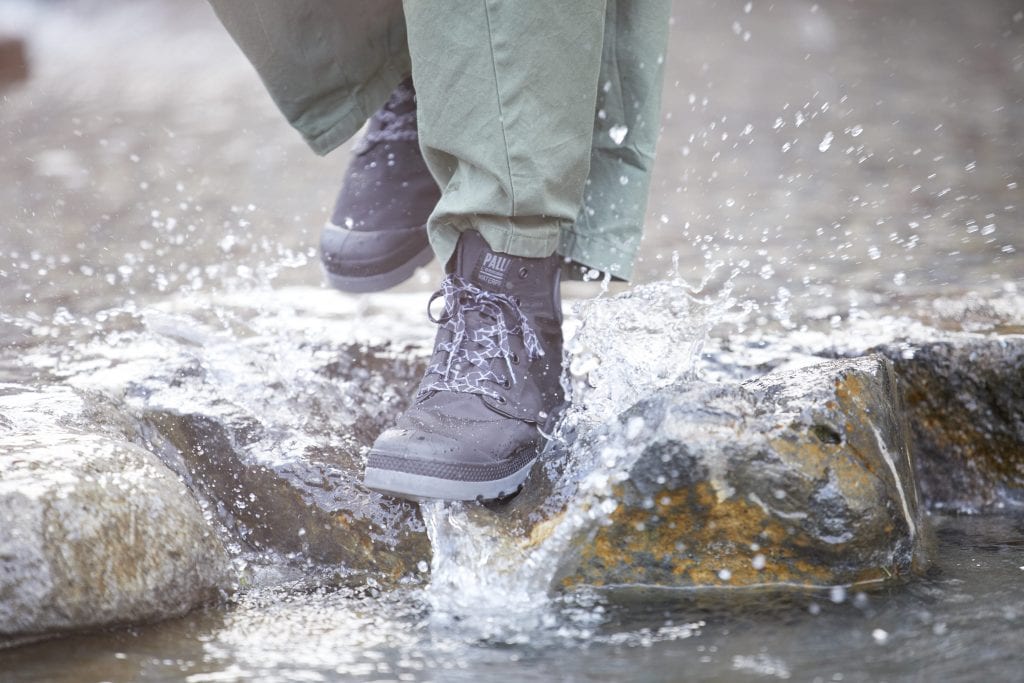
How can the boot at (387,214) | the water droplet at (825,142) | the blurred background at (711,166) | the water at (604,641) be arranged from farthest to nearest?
1. the water droplet at (825,142)
2. the blurred background at (711,166)
3. the boot at (387,214)
4. the water at (604,641)

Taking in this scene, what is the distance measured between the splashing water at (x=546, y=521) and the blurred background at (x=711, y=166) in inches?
24.1

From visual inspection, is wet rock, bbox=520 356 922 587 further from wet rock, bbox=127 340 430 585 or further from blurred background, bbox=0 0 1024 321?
blurred background, bbox=0 0 1024 321

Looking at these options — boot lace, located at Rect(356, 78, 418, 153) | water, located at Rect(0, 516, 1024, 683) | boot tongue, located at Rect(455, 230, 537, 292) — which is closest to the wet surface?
water, located at Rect(0, 516, 1024, 683)

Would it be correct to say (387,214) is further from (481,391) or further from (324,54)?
(481,391)

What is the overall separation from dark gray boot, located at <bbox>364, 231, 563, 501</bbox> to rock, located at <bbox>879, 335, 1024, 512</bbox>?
695 millimetres

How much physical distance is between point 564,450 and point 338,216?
794 mm

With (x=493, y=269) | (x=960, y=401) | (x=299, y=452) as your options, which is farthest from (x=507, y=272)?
(x=960, y=401)

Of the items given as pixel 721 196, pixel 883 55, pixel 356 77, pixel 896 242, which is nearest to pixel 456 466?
pixel 356 77

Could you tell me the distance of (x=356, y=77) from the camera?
206cm

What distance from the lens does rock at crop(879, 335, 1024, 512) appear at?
1.93 meters

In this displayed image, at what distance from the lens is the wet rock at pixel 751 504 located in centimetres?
151

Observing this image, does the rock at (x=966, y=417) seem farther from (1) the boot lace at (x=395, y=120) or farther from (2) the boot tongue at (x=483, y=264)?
(1) the boot lace at (x=395, y=120)

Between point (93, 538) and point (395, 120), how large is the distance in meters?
1.08

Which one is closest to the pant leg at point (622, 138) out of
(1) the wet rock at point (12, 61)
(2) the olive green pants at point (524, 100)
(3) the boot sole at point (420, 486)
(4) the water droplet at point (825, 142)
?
(2) the olive green pants at point (524, 100)
